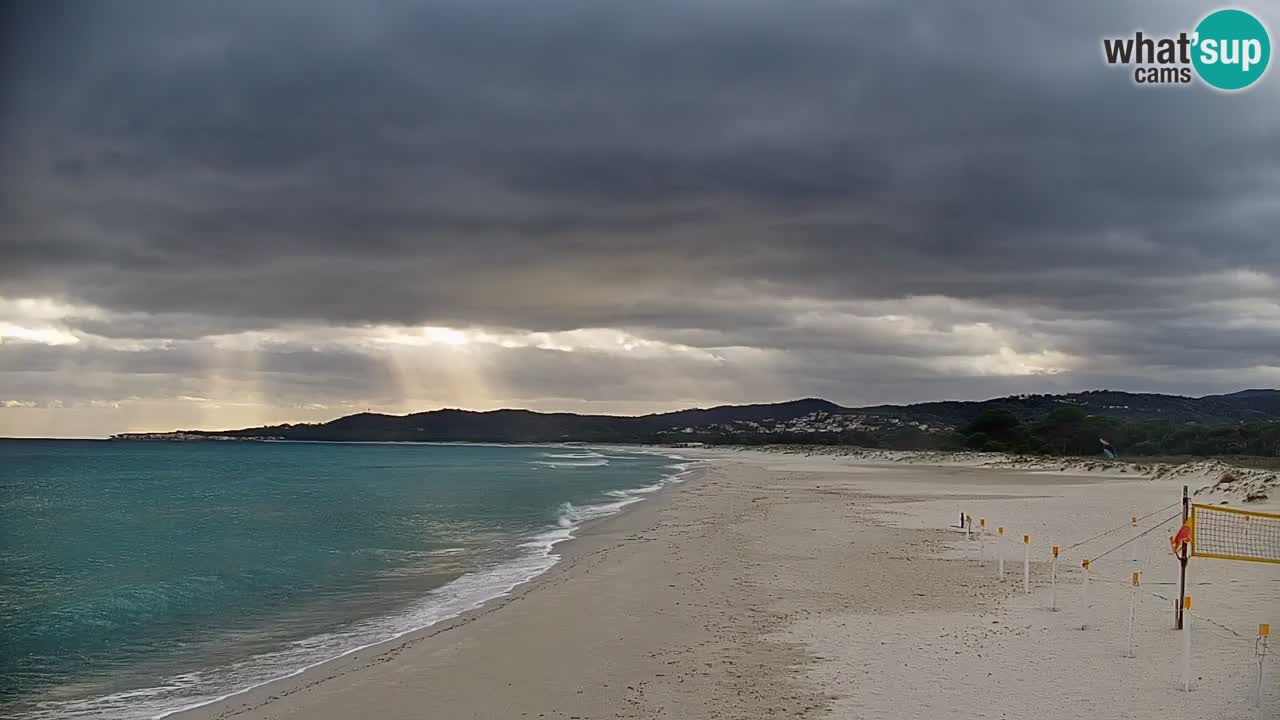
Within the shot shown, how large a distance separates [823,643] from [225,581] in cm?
1502

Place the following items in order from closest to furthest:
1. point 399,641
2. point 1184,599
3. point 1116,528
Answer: point 1184,599
point 399,641
point 1116,528

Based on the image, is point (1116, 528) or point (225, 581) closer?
point (225, 581)

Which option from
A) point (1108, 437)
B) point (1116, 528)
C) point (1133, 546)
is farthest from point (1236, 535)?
point (1108, 437)

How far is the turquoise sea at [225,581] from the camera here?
1280 cm

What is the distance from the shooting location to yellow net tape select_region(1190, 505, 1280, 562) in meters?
19.6

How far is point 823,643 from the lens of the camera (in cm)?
1218

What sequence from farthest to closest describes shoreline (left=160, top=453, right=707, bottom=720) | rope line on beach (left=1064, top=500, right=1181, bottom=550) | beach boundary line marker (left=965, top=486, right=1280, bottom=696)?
rope line on beach (left=1064, top=500, right=1181, bottom=550)
shoreline (left=160, top=453, right=707, bottom=720)
beach boundary line marker (left=965, top=486, right=1280, bottom=696)

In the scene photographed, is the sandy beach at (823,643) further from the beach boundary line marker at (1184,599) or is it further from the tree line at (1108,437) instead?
the tree line at (1108,437)

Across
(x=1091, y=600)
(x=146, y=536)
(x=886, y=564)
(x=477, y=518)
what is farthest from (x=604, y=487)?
(x=1091, y=600)

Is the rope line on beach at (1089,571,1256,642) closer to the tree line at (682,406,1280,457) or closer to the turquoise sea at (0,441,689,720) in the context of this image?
the turquoise sea at (0,441,689,720)

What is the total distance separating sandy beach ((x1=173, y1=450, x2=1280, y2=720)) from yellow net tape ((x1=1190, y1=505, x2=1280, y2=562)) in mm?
1089

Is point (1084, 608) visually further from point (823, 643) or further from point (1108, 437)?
point (1108, 437)

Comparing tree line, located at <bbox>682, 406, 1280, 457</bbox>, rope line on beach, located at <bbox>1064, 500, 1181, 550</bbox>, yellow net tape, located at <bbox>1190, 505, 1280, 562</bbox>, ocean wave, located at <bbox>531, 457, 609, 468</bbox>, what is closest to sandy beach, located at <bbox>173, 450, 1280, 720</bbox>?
rope line on beach, located at <bbox>1064, 500, 1181, 550</bbox>

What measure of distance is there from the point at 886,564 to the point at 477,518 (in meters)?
19.5
